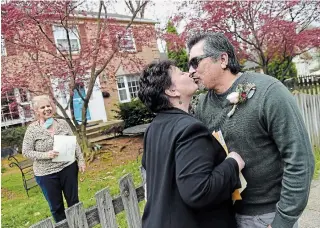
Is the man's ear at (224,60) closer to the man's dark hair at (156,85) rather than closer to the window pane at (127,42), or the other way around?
the man's dark hair at (156,85)

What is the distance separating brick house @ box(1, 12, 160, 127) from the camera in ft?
27.0

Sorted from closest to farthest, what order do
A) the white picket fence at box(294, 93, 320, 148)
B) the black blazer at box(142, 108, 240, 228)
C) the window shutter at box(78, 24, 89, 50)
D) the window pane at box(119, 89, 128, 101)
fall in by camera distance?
1. the black blazer at box(142, 108, 240, 228)
2. the white picket fence at box(294, 93, 320, 148)
3. the window shutter at box(78, 24, 89, 50)
4. the window pane at box(119, 89, 128, 101)

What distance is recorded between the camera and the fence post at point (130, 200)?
8.54 feet

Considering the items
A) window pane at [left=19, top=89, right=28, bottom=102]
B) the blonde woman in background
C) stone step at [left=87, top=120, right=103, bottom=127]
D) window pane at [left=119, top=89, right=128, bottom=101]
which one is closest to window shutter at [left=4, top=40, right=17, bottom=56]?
window pane at [left=19, top=89, right=28, bottom=102]

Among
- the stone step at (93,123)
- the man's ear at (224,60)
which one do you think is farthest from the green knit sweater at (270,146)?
the stone step at (93,123)

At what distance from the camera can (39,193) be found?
6215 millimetres

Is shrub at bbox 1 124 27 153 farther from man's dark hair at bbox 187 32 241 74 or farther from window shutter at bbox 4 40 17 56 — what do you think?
man's dark hair at bbox 187 32 241 74

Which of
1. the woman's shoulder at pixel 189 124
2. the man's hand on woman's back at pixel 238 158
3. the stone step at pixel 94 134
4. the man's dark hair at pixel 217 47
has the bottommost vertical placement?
the stone step at pixel 94 134

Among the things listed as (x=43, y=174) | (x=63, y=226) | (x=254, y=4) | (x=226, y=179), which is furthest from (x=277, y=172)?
(x=254, y=4)

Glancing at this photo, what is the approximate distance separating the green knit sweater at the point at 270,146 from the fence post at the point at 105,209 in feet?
3.93

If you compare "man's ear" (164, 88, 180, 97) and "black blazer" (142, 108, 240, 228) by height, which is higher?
"man's ear" (164, 88, 180, 97)

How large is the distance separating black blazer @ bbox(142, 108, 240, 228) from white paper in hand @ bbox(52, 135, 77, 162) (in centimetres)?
240

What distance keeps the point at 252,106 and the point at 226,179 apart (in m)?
0.35

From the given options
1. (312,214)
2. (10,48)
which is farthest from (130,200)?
(10,48)
